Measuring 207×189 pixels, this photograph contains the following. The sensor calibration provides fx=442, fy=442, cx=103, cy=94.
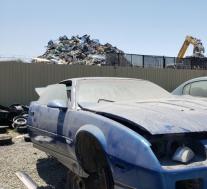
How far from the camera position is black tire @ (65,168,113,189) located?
4.20 meters

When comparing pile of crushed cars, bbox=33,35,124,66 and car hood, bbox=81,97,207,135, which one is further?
pile of crushed cars, bbox=33,35,124,66

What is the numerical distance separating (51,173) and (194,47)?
30904 millimetres

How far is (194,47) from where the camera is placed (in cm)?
3628

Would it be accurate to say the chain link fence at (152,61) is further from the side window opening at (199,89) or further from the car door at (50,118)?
the car door at (50,118)

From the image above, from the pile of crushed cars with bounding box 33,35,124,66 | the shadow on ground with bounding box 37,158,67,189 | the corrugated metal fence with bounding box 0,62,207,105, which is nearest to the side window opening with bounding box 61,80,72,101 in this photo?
the shadow on ground with bounding box 37,158,67,189

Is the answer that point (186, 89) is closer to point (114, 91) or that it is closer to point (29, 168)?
point (114, 91)

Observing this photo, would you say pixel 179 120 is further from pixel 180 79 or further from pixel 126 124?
pixel 180 79

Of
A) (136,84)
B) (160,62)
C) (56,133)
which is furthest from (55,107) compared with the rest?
(160,62)

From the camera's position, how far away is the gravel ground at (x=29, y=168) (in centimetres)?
631

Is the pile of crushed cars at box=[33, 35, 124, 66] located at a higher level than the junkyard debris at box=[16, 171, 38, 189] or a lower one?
higher

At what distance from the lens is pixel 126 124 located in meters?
4.09

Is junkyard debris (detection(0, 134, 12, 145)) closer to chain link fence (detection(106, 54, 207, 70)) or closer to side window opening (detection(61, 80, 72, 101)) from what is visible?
side window opening (detection(61, 80, 72, 101))

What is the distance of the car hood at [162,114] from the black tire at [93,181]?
58 cm

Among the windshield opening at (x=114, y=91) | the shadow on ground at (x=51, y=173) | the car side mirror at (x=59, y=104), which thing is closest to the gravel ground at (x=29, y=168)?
the shadow on ground at (x=51, y=173)
